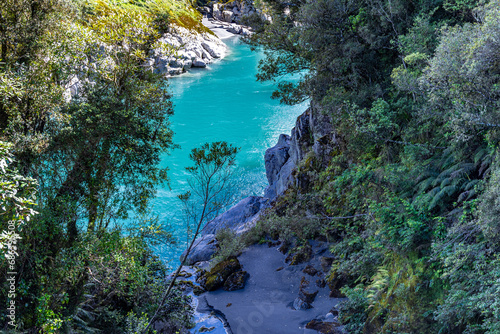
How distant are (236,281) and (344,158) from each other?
6.63 meters

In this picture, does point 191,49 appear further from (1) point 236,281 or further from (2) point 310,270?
(2) point 310,270

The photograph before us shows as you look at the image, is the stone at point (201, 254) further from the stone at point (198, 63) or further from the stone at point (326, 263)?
the stone at point (198, 63)

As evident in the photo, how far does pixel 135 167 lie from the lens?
444 inches

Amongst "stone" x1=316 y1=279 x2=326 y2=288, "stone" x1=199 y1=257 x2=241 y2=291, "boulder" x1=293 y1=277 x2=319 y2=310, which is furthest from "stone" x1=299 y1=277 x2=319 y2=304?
"stone" x1=199 y1=257 x2=241 y2=291

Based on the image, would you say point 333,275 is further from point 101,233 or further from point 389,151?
point 101,233

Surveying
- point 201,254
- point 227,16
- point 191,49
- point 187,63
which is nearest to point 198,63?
point 191,49

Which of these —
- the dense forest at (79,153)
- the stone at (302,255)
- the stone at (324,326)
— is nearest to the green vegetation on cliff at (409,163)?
the stone at (324,326)

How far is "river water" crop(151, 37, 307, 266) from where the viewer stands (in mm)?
25056

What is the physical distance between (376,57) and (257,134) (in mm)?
20507

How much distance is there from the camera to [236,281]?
1427 cm

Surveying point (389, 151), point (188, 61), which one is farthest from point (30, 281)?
point (188, 61)

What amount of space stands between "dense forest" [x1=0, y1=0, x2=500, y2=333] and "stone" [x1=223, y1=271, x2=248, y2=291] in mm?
2455

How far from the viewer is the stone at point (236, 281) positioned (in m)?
14.1

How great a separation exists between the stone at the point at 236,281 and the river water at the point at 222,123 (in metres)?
5.94
